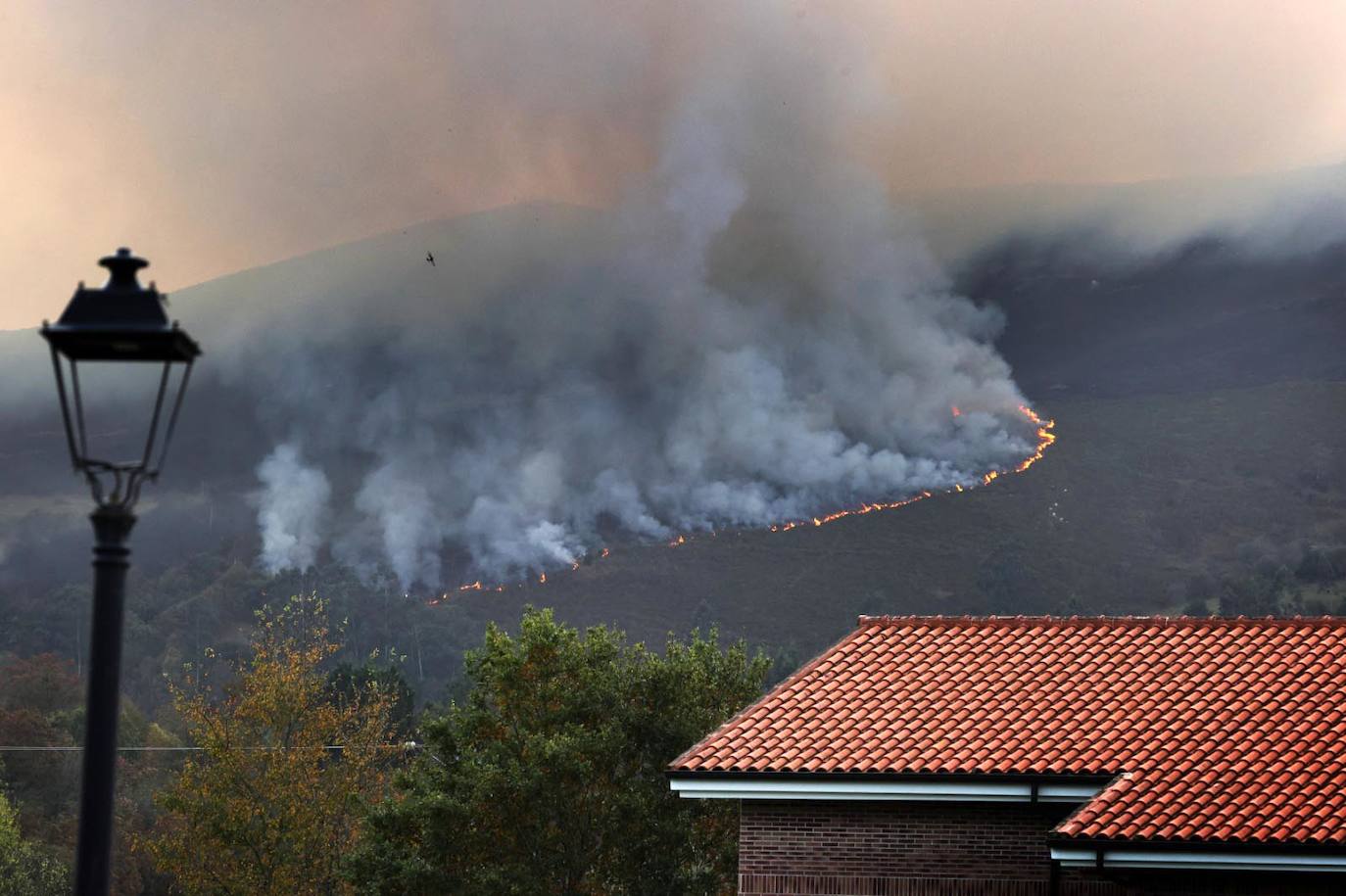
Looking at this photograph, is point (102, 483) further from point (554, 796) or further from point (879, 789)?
point (554, 796)

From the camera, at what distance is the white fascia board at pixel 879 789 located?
20.2m

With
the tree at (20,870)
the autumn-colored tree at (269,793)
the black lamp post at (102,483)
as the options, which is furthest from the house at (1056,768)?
the tree at (20,870)

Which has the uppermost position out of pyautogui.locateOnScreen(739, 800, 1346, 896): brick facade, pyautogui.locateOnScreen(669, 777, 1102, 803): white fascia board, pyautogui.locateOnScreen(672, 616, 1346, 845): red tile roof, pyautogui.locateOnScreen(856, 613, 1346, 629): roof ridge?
pyautogui.locateOnScreen(856, 613, 1346, 629): roof ridge

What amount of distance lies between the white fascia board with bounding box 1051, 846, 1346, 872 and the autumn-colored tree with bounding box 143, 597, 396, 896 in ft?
95.3

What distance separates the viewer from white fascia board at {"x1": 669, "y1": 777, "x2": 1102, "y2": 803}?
20.2m

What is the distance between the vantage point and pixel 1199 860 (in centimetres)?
1798

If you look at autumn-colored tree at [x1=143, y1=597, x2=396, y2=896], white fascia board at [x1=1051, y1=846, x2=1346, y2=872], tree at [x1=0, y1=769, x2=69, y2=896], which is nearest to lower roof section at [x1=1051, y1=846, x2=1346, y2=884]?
white fascia board at [x1=1051, y1=846, x2=1346, y2=872]

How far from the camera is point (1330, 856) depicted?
17.6 meters

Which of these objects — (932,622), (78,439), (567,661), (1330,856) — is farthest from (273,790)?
(78,439)

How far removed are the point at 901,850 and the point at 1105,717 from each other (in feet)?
9.87

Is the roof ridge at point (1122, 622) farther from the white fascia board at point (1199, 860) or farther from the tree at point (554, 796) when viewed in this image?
the tree at point (554, 796)

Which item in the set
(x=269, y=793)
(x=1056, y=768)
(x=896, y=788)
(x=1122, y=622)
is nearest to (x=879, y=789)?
(x=896, y=788)

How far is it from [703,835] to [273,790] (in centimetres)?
1861

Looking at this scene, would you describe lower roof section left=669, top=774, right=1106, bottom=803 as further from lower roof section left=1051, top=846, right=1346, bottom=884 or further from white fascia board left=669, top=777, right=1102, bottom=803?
lower roof section left=1051, top=846, right=1346, bottom=884
